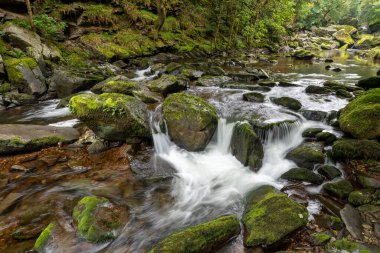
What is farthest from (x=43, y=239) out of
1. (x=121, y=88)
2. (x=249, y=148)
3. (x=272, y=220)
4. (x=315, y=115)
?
(x=315, y=115)

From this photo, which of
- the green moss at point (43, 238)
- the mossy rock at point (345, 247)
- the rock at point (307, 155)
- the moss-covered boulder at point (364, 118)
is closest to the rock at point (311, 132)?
the rock at point (307, 155)

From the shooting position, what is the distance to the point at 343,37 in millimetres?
46375

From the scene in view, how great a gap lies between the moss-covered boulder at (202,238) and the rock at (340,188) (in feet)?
7.61

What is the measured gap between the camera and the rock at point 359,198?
4861mm

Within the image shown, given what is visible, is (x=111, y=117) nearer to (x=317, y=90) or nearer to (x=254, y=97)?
(x=254, y=97)

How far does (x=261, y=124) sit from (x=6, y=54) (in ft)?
36.2

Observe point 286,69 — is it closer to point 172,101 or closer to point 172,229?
point 172,101

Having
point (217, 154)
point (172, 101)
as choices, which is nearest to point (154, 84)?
point (172, 101)

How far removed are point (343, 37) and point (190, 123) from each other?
5062cm

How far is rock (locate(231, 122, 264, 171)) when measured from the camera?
21.5 ft

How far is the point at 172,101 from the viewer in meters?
7.38

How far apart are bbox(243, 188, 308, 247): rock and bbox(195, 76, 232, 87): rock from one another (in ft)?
28.0

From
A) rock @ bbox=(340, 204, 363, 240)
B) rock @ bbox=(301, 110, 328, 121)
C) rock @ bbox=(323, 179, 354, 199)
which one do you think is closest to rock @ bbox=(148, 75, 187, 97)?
rock @ bbox=(301, 110, 328, 121)

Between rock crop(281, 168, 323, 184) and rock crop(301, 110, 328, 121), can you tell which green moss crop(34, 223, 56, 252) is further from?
rock crop(301, 110, 328, 121)
